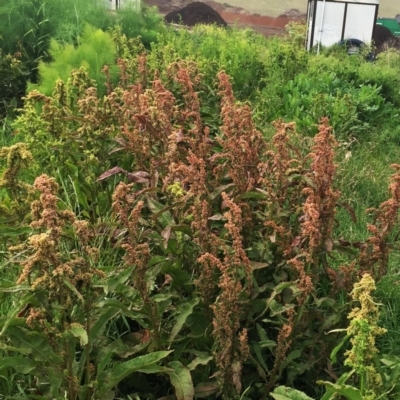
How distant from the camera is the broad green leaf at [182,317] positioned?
1.81 metres

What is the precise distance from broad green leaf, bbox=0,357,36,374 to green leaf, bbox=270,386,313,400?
647 mm

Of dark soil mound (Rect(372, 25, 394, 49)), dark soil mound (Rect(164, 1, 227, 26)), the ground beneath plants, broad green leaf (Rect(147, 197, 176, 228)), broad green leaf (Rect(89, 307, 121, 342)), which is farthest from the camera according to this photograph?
the ground beneath plants

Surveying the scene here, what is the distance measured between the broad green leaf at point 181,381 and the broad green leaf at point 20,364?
387 mm

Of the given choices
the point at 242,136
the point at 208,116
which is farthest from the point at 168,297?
the point at 208,116

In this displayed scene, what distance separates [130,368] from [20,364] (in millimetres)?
295

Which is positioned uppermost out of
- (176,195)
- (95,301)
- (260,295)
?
(176,195)

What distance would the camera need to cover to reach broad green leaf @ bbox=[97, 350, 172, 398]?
1.64 m

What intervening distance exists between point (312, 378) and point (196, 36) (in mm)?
6200

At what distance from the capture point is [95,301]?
168 cm

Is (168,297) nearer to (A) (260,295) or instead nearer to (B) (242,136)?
(A) (260,295)

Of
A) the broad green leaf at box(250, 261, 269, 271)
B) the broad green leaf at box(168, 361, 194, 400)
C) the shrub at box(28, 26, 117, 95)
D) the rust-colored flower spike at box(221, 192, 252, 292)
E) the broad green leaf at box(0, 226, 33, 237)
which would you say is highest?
the shrub at box(28, 26, 117, 95)

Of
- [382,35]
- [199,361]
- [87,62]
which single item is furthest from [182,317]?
[382,35]

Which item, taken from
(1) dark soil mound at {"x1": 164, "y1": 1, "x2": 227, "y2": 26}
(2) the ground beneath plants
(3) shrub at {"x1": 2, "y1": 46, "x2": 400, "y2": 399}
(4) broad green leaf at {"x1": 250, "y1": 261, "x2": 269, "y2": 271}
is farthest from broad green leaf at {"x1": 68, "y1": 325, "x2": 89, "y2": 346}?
(2) the ground beneath plants

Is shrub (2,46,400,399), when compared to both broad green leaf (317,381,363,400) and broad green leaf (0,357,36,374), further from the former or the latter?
broad green leaf (317,381,363,400)
